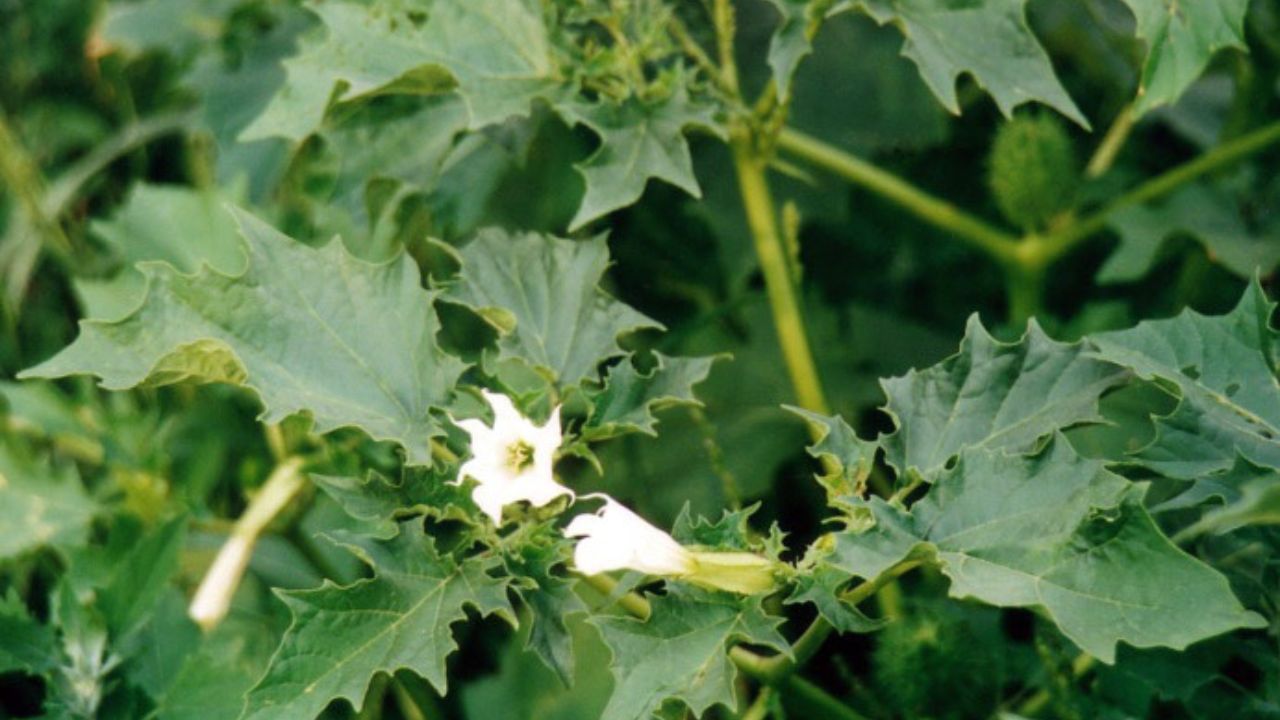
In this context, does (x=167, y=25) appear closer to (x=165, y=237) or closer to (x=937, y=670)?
(x=165, y=237)

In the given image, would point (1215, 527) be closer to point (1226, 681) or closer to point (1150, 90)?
point (1226, 681)

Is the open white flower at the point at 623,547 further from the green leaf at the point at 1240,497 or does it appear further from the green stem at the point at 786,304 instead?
the green stem at the point at 786,304

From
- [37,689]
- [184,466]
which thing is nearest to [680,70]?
[184,466]

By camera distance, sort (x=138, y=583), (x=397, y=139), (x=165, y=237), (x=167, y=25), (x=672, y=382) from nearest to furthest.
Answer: (x=672, y=382) < (x=138, y=583) < (x=397, y=139) < (x=165, y=237) < (x=167, y=25)

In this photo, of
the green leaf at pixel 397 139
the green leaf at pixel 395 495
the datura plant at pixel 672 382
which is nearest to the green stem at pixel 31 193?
the datura plant at pixel 672 382

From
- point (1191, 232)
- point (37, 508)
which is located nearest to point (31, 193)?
point (37, 508)

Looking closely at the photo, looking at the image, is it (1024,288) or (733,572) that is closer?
(733,572)

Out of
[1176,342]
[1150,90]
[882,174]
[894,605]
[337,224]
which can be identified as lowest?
[894,605]

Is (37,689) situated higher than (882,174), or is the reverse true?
(882,174)
